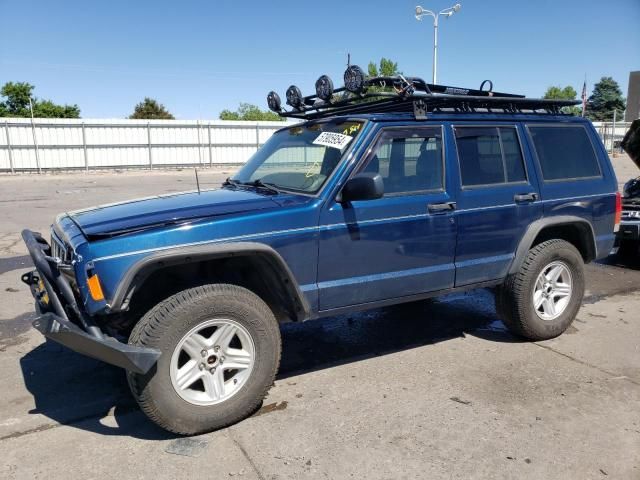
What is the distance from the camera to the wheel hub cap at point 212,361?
10.2 ft

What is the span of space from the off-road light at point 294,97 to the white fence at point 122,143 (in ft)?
76.5

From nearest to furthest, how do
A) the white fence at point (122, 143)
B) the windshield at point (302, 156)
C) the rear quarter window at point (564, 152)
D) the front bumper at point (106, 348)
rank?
the front bumper at point (106, 348) < the windshield at point (302, 156) < the rear quarter window at point (564, 152) < the white fence at point (122, 143)

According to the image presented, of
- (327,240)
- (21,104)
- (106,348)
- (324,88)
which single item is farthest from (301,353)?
(21,104)

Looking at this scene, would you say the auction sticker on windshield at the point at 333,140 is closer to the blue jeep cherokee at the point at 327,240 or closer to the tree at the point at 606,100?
the blue jeep cherokee at the point at 327,240

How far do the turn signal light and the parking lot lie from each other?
35.4 inches

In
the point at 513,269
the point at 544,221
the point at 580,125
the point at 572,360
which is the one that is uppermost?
the point at 580,125

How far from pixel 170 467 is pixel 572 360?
321 cm

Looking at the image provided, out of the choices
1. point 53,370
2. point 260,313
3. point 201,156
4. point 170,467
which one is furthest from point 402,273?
point 201,156

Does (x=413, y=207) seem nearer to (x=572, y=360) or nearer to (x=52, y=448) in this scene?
(x=572, y=360)

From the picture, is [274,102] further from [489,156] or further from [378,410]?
[378,410]

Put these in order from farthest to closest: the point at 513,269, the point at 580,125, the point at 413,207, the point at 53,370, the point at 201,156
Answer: the point at 201,156
the point at 580,125
the point at 513,269
the point at 53,370
the point at 413,207

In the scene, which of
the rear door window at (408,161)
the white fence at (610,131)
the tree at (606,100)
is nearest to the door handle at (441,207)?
the rear door window at (408,161)

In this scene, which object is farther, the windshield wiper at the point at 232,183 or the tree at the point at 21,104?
the tree at the point at 21,104

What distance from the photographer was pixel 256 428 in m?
3.26
